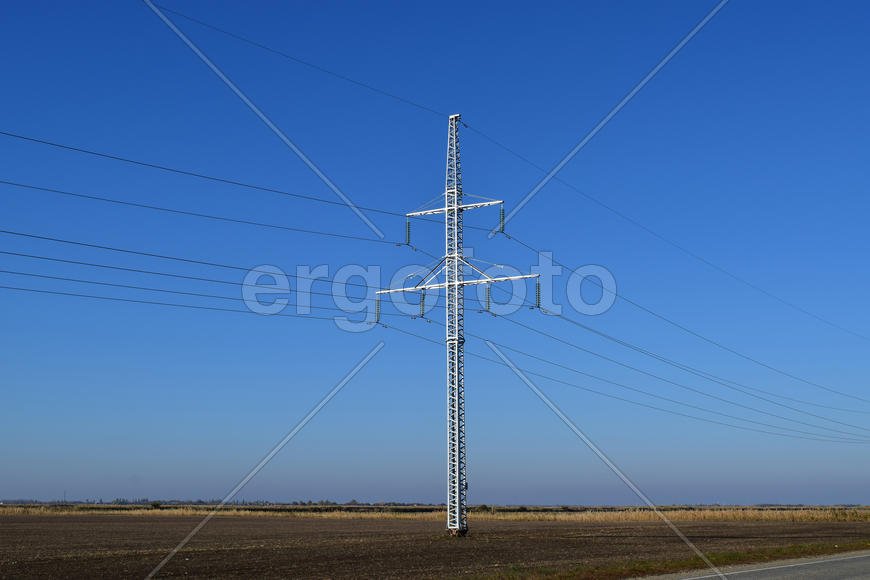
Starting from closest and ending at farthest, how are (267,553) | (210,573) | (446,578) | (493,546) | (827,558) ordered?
(446,578) → (210,573) → (827,558) → (267,553) → (493,546)

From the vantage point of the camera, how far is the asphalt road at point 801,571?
966 inches

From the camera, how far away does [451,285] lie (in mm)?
48156

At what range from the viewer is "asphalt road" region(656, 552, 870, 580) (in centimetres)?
2453

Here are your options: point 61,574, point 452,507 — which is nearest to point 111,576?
point 61,574

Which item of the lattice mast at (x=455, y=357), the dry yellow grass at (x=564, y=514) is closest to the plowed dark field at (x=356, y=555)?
the lattice mast at (x=455, y=357)

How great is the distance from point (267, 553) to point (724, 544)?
25.3 m

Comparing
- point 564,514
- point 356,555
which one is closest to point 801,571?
point 356,555

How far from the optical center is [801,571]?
2683cm

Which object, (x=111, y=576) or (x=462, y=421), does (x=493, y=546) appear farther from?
(x=111, y=576)

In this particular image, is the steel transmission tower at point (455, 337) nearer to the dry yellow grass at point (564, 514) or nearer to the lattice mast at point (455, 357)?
the lattice mast at point (455, 357)

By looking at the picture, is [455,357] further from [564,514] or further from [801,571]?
[564,514]

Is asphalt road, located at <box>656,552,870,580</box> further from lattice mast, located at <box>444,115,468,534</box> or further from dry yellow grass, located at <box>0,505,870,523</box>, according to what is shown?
dry yellow grass, located at <box>0,505,870,523</box>

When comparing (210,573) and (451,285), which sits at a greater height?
(451,285)

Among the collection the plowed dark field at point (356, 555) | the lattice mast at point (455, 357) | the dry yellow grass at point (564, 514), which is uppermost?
the lattice mast at point (455, 357)
